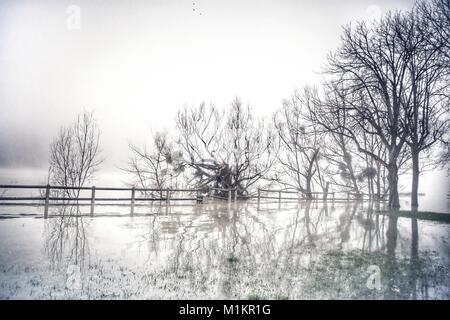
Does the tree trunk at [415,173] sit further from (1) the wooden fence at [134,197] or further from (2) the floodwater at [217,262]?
(1) the wooden fence at [134,197]

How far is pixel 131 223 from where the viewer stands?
1258cm

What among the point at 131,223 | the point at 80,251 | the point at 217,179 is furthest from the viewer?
the point at 217,179

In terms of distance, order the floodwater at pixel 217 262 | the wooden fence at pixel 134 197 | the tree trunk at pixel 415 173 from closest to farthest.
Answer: the floodwater at pixel 217 262
the wooden fence at pixel 134 197
the tree trunk at pixel 415 173

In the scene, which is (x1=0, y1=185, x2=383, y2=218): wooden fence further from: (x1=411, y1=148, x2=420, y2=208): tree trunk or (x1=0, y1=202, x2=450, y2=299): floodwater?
(x1=411, y1=148, x2=420, y2=208): tree trunk

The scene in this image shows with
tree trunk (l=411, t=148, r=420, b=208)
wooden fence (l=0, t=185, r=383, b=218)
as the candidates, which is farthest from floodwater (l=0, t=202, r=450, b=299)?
tree trunk (l=411, t=148, r=420, b=208)

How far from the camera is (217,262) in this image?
6664 millimetres

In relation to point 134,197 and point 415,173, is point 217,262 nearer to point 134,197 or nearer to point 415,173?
point 134,197

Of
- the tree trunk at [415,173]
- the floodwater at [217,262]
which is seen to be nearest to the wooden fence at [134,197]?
the floodwater at [217,262]

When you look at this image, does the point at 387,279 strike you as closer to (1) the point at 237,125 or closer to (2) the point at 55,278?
(2) the point at 55,278

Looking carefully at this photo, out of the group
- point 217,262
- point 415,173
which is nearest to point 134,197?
point 217,262

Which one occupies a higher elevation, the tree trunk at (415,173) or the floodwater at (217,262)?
the tree trunk at (415,173)

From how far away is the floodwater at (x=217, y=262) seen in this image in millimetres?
4980
